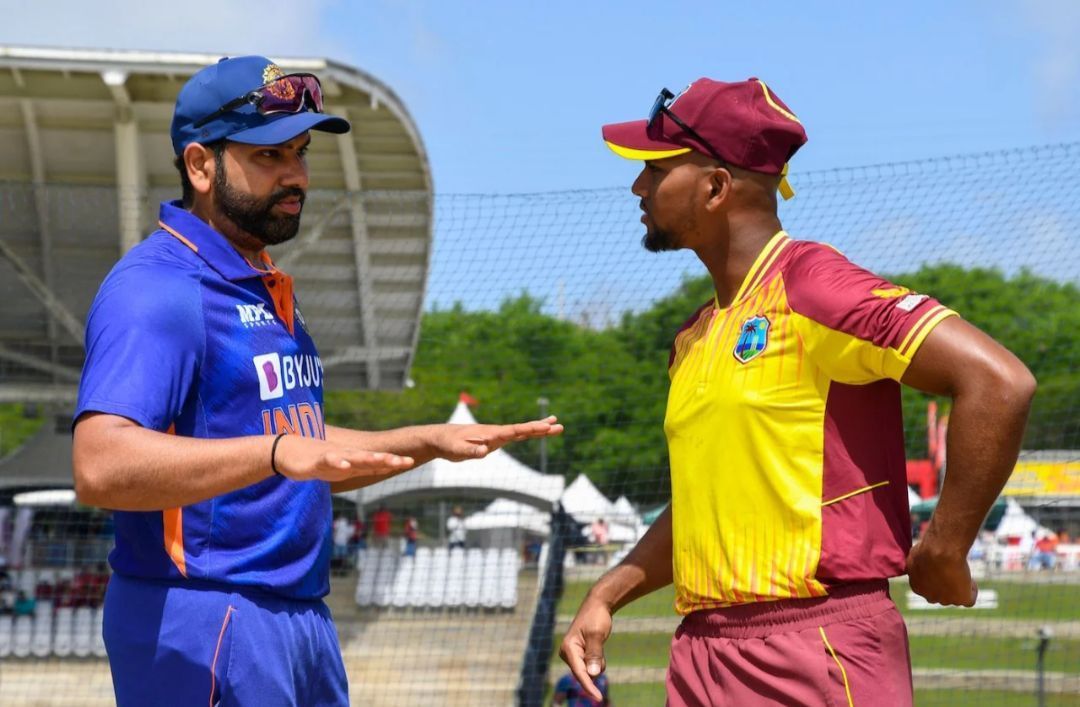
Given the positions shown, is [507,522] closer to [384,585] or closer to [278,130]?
[384,585]

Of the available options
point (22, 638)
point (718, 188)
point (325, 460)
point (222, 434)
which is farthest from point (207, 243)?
point (22, 638)

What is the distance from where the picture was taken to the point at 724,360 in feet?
8.09

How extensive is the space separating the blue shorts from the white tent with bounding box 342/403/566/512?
9926 millimetres

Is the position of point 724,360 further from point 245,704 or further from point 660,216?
point 245,704

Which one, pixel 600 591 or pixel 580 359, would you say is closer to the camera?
pixel 600 591

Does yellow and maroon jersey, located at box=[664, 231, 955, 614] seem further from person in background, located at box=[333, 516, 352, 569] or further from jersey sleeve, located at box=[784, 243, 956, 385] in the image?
person in background, located at box=[333, 516, 352, 569]

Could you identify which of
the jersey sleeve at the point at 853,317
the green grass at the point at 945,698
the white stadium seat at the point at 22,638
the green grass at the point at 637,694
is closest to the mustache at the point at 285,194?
the jersey sleeve at the point at 853,317

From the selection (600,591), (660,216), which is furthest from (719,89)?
(600,591)

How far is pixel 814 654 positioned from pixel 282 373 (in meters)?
1.16

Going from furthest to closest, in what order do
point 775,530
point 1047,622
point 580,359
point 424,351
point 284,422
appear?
point 580,359 → point 424,351 → point 1047,622 → point 284,422 → point 775,530

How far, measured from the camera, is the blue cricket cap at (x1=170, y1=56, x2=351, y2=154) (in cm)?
258

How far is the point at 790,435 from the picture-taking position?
7.69 feet

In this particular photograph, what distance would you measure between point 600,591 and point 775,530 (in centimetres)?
56

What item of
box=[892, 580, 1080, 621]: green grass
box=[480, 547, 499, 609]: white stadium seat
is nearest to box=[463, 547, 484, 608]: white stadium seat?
box=[480, 547, 499, 609]: white stadium seat
